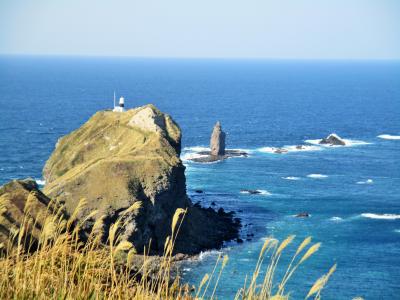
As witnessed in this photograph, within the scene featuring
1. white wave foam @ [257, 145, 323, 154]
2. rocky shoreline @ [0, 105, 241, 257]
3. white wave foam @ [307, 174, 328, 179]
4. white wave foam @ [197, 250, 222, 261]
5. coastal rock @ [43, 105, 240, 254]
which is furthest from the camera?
white wave foam @ [257, 145, 323, 154]

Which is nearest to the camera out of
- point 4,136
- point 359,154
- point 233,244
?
point 233,244

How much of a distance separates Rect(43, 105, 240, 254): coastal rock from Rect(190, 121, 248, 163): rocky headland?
34.7m

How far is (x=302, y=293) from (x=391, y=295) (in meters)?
8.45

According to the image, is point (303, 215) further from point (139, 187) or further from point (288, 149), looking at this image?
point (288, 149)

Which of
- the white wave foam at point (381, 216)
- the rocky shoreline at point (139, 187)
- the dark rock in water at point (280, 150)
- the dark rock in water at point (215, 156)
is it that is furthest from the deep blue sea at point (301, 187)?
the rocky shoreline at point (139, 187)

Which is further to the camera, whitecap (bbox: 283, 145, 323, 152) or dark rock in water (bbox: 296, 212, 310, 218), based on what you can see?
whitecap (bbox: 283, 145, 323, 152)

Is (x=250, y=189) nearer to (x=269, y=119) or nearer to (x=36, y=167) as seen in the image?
(x=36, y=167)

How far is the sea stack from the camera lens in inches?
4970

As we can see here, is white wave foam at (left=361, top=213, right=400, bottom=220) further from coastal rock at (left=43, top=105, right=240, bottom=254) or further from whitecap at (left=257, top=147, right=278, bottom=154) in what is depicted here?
whitecap at (left=257, top=147, right=278, bottom=154)

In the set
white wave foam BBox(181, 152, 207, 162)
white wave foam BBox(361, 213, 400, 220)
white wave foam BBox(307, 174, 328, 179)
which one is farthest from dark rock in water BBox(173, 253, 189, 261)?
white wave foam BBox(181, 152, 207, 162)

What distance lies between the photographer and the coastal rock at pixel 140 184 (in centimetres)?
6800

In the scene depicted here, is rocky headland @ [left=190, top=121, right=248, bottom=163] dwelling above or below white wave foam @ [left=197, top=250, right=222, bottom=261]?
above

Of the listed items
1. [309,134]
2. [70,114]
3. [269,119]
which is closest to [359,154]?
[309,134]

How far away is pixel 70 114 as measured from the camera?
190625mm
